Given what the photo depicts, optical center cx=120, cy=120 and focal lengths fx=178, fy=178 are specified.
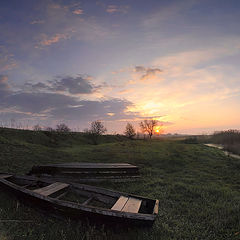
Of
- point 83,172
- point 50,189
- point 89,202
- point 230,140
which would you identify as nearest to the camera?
point 89,202

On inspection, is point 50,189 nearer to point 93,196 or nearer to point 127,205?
point 93,196

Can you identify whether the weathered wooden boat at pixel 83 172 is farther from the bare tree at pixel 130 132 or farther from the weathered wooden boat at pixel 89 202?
the bare tree at pixel 130 132

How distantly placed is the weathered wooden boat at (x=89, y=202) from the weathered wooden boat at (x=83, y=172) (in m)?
1.54

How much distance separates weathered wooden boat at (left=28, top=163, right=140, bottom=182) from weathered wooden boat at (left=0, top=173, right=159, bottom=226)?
154 centimetres

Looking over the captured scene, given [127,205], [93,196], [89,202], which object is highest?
[127,205]

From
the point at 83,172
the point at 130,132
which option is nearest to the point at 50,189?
the point at 83,172

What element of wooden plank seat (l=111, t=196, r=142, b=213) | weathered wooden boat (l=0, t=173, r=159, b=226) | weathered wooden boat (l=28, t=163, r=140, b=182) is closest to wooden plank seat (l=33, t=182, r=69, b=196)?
weathered wooden boat (l=0, t=173, r=159, b=226)

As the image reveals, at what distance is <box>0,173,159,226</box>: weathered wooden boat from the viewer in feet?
13.7

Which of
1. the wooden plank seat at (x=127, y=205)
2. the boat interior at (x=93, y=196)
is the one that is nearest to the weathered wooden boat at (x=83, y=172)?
the boat interior at (x=93, y=196)

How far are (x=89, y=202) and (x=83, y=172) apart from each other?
11.2 feet

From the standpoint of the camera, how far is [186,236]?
15.1 feet

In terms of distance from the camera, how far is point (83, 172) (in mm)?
9125

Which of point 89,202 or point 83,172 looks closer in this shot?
point 89,202

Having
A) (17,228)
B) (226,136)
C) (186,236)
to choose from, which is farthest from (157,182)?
(226,136)
